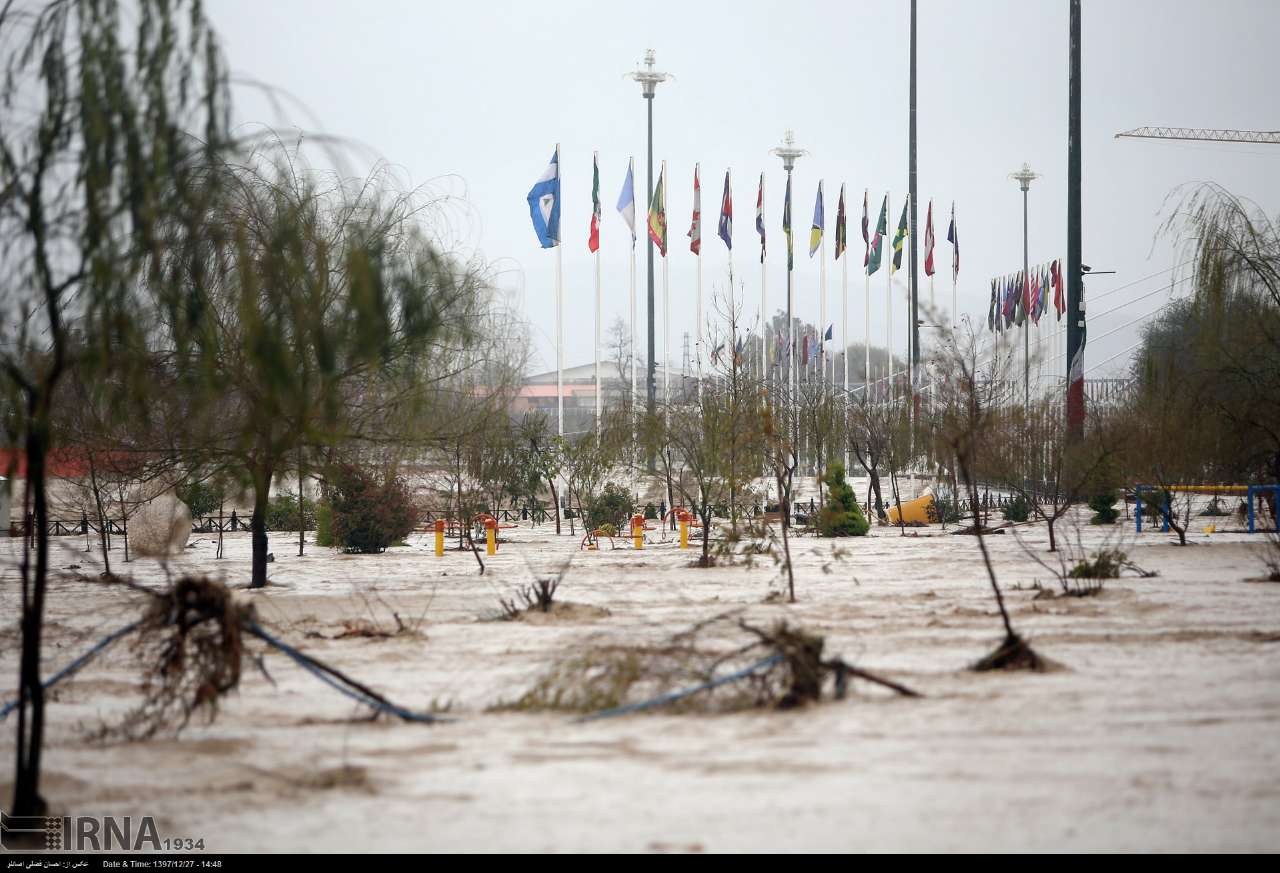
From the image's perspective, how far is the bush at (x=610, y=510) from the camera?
33969 mm

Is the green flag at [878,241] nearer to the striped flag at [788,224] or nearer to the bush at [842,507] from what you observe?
the striped flag at [788,224]

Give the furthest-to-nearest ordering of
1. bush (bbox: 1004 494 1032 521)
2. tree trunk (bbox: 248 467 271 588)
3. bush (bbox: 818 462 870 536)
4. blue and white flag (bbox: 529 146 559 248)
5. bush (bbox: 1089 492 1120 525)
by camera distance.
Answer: blue and white flag (bbox: 529 146 559 248)
bush (bbox: 1004 494 1032 521)
bush (bbox: 1089 492 1120 525)
bush (bbox: 818 462 870 536)
tree trunk (bbox: 248 467 271 588)

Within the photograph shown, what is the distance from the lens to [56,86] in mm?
7051

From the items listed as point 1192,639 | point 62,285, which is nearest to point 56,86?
point 62,285

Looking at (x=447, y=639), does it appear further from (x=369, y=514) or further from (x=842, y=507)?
(x=842, y=507)

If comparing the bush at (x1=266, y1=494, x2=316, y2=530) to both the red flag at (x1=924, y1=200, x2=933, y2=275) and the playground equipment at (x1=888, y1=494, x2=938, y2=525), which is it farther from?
the red flag at (x1=924, y1=200, x2=933, y2=275)

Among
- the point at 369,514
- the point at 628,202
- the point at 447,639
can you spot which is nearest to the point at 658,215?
the point at 628,202

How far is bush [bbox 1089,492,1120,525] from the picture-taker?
109 ft

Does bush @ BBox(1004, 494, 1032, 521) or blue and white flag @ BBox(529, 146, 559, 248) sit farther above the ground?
blue and white flag @ BBox(529, 146, 559, 248)

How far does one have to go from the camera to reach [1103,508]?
33500 mm

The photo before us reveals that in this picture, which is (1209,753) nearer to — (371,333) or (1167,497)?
(371,333)

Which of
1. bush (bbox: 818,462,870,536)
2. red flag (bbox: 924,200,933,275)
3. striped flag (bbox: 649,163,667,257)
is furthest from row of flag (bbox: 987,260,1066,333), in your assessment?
bush (bbox: 818,462,870,536)

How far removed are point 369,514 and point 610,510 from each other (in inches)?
277

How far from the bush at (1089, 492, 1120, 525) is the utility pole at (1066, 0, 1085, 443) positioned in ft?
6.56
